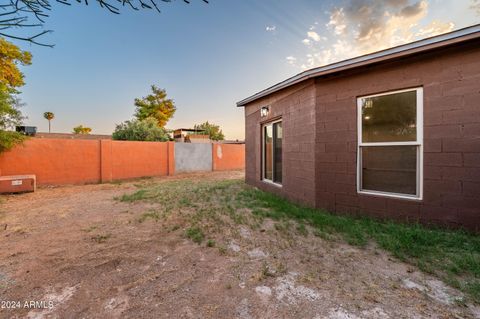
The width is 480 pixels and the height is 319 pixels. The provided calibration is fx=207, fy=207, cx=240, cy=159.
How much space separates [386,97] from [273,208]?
3.00m

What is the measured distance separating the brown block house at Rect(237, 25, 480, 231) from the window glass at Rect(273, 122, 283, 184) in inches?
34.8

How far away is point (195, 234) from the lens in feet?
10.7

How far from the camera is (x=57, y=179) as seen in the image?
8.46 m

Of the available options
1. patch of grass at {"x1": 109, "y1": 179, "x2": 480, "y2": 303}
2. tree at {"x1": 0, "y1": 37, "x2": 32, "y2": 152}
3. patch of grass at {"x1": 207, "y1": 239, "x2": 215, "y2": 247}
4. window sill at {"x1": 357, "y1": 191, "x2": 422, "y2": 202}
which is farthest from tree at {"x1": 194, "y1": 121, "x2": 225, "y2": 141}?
patch of grass at {"x1": 207, "y1": 239, "x2": 215, "y2": 247}

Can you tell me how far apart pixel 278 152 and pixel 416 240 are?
373cm

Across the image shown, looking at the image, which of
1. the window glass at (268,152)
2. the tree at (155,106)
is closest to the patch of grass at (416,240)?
the window glass at (268,152)

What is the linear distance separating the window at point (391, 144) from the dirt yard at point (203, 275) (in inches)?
59.3

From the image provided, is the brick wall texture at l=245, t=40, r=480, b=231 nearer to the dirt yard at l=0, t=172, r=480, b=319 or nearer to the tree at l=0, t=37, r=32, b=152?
the dirt yard at l=0, t=172, r=480, b=319

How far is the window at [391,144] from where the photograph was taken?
338 cm

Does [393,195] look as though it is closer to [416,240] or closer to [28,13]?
[416,240]

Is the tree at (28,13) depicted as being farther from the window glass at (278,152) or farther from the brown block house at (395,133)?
the window glass at (278,152)

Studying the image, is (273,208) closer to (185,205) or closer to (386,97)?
(185,205)

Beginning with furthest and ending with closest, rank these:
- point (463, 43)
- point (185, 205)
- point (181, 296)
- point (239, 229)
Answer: point (185, 205) → point (239, 229) → point (463, 43) → point (181, 296)

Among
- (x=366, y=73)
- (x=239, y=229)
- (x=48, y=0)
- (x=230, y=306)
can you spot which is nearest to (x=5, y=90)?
(x=48, y=0)
